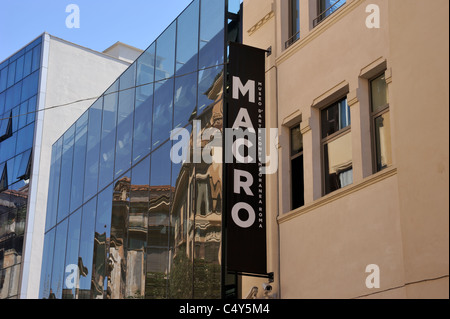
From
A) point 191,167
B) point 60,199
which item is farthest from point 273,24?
point 60,199

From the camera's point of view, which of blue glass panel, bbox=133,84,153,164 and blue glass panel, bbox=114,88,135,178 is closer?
blue glass panel, bbox=133,84,153,164

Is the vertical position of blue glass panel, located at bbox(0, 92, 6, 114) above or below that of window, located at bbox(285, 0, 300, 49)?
above

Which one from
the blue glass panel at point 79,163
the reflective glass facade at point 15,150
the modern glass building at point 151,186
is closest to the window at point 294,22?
the modern glass building at point 151,186

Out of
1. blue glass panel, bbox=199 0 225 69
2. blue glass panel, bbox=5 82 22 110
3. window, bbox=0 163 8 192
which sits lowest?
blue glass panel, bbox=199 0 225 69

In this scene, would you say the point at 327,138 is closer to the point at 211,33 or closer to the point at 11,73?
the point at 211,33

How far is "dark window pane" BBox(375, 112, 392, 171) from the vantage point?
1451cm

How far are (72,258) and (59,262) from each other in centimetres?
155

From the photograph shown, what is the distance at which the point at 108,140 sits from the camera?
2625 cm

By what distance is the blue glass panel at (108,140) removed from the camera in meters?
25.7

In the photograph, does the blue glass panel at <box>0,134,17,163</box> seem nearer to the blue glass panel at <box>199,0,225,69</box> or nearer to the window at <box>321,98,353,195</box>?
the blue glass panel at <box>199,0,225,69</box>

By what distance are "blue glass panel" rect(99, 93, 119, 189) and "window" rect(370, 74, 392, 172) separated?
12.1 m

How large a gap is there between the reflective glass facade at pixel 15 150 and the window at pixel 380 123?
33.0 m

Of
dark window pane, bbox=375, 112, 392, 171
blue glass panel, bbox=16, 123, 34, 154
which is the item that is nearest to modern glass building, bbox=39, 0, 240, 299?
→ dark window pane, bbox=375, 112, 392, 171

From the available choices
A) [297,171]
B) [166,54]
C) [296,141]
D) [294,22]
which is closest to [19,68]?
[166,54]
